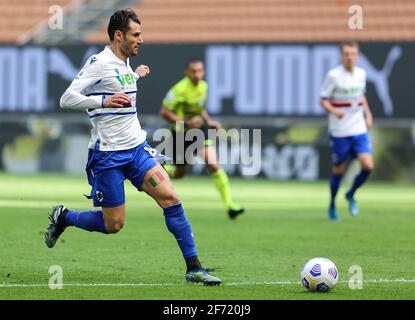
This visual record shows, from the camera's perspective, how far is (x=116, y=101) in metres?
8.42

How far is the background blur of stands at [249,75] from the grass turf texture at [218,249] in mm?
4363

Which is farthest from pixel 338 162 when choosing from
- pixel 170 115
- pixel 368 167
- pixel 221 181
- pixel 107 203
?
pixel 107 203

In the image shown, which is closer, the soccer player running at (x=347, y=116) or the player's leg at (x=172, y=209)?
the player's leg at (x=172, y=209)

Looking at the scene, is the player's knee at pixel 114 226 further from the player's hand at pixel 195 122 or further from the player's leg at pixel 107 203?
the player's hand at pixel 195 122

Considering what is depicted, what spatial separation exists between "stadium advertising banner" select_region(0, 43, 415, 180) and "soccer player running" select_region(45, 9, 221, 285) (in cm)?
1556

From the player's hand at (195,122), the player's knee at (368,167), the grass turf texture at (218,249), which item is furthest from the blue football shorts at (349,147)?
the player's hand at (195,122)

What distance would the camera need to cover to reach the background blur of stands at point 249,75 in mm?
24016

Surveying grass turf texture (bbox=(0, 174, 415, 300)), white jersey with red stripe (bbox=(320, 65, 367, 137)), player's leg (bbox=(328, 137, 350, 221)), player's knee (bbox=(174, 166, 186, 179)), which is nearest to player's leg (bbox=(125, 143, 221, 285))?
grass turf texture (bbox=(0, 174, 415, 300))

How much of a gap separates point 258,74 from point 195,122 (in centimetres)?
942

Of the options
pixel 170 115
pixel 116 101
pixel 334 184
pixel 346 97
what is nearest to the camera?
pixel 116 101

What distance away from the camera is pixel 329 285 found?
26.8 ft

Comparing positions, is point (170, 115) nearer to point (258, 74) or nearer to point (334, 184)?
point (334, 184)
